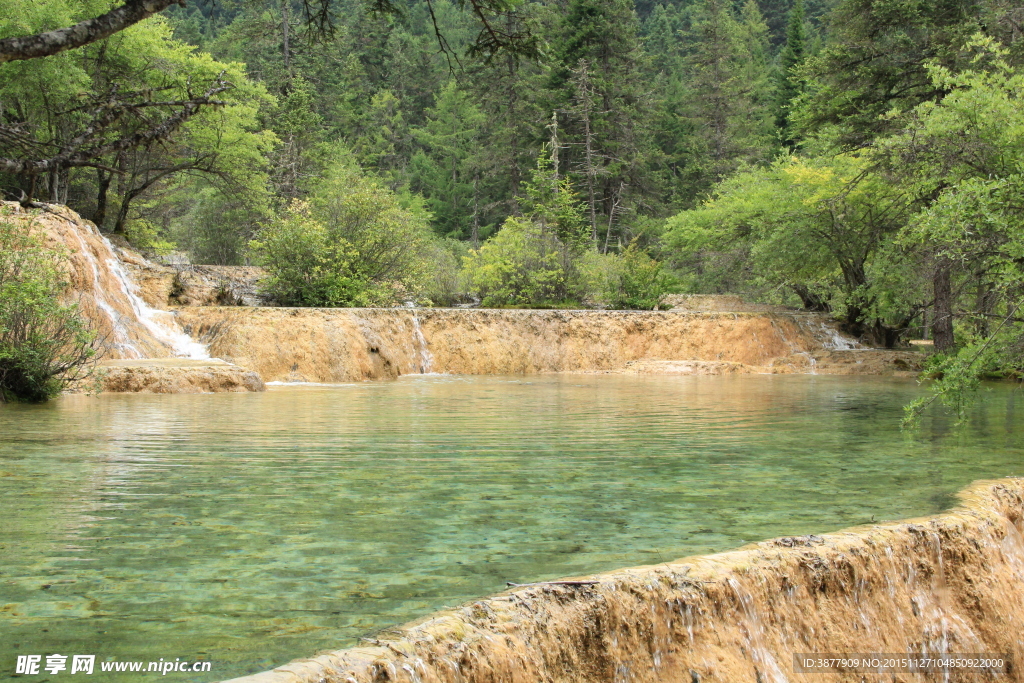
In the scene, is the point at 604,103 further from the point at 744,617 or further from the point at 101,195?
the point at 744,617

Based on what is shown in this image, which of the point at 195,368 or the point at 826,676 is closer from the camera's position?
the point at 826,676

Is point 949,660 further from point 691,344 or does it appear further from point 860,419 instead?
point 691,344

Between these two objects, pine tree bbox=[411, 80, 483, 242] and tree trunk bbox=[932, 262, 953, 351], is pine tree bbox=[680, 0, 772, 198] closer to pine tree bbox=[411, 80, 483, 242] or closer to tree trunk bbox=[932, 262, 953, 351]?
pine tree bbox=[411, 80, 483, 242]

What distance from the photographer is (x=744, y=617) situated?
413 centimetres

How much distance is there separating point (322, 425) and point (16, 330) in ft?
14.2

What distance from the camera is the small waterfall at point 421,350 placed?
883 inches

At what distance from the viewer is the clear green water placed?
11.7 feet

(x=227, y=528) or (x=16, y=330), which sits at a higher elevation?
(x=16, y=330)

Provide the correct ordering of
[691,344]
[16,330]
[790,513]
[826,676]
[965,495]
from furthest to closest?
[691,344], [16,330], [965,495], [790,513], [826,676]

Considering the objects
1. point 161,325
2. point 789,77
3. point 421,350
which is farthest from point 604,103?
point 161,325

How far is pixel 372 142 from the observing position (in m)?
59.5

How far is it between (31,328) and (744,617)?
1008 centimetres

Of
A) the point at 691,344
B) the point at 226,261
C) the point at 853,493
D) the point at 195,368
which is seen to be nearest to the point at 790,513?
the point at 853,493

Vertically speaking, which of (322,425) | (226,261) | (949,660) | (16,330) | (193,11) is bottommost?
(949,660)
